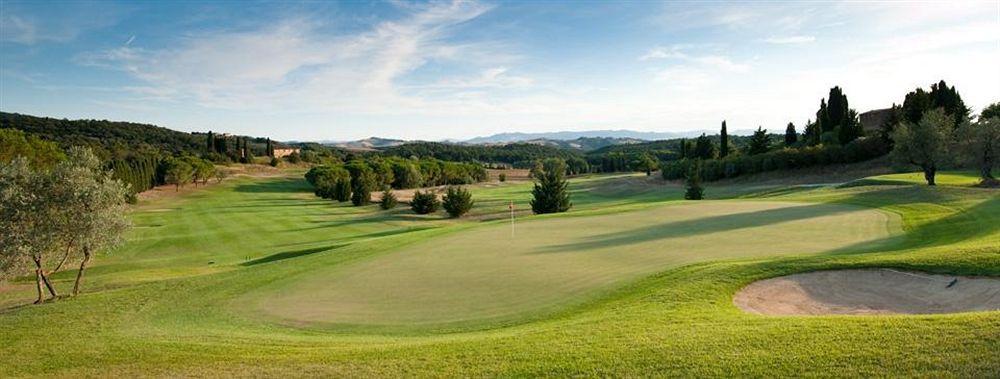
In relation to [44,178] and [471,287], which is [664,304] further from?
[44,178]

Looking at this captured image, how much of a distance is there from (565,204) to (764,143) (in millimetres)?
44238

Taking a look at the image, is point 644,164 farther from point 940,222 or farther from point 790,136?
point 940,222

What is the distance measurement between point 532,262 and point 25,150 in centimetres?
5327

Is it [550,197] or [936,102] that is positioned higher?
[936,102]

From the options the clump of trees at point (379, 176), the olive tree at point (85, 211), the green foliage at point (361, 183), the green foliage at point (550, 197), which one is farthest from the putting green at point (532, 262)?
the clump of trees at point (379, 176)

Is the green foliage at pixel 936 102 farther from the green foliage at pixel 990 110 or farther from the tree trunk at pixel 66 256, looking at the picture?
the tree trunk at pixel 66 256

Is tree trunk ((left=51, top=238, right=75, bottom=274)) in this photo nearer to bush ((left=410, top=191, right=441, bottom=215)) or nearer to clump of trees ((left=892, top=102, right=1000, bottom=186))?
bush ((left=410, top=191, right=441, bottom=215))

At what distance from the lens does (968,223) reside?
20969 millimetres

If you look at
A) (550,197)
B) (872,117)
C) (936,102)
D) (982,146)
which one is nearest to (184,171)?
(550,197)

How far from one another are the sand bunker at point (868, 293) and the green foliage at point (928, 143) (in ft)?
108

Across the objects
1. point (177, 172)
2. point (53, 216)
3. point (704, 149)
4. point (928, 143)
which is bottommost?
point (53, 216)

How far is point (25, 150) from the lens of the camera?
49.7 meters

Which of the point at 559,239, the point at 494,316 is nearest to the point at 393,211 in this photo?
the point at 559,239

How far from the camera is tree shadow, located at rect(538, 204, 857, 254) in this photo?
21.8m
